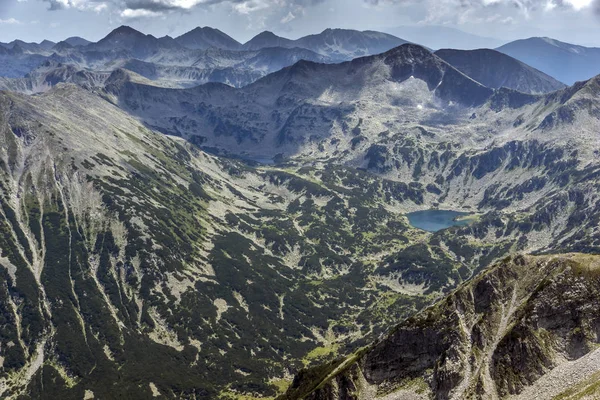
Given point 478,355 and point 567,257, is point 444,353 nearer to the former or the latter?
point 478,355

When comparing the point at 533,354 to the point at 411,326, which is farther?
the point at 411,326

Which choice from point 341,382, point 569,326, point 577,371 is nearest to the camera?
point 577,371

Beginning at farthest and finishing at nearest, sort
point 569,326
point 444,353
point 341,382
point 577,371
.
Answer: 1. point 341,382
2. point 444,353
3. point 569,326
4. point 577,371

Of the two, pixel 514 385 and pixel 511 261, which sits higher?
pixel 511 261

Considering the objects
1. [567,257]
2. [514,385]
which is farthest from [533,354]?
[567,257]

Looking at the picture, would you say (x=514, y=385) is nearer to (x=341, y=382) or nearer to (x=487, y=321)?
(x=487, y=321)

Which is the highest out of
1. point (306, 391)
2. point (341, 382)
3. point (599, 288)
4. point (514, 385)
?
point (599, 288)
